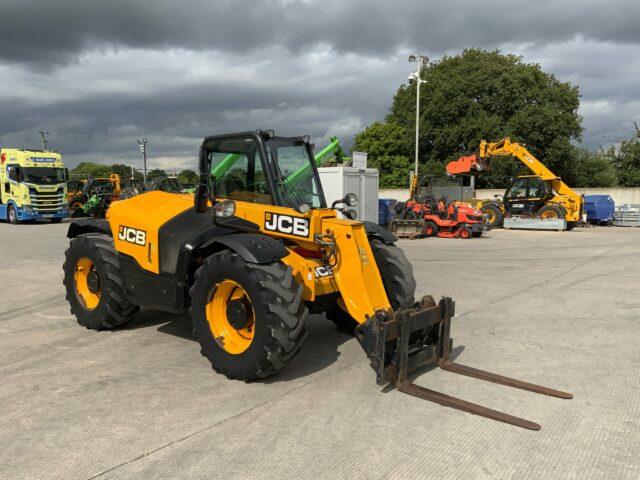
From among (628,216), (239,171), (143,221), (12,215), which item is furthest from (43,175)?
(628,216)

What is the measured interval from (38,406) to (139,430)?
0.95 m

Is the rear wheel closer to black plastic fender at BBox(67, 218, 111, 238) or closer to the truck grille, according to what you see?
black plastic fender at BBox(67, 218, 111, 238)

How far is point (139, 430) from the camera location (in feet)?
11.6

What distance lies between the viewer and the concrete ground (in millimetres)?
3133

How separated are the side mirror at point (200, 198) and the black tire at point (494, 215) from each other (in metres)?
19.8

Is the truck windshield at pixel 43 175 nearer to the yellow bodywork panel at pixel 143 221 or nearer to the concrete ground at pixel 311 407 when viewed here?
the concrete ground at pixel 311 407

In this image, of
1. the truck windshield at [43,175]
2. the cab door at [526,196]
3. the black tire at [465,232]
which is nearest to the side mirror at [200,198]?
the black tire at [465,232]

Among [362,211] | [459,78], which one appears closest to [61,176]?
[362,211]

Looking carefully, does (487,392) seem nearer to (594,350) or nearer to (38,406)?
(594,350)

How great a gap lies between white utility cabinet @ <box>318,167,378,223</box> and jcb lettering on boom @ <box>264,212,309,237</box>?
37.3 ft

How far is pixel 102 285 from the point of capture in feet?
18.6

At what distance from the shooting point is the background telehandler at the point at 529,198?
74.0ft

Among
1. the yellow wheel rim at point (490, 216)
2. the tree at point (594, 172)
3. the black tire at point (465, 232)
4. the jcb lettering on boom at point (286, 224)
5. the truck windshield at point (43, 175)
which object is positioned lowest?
the black tire at point (465, 232)

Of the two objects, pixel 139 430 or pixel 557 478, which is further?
pixel 139 430
